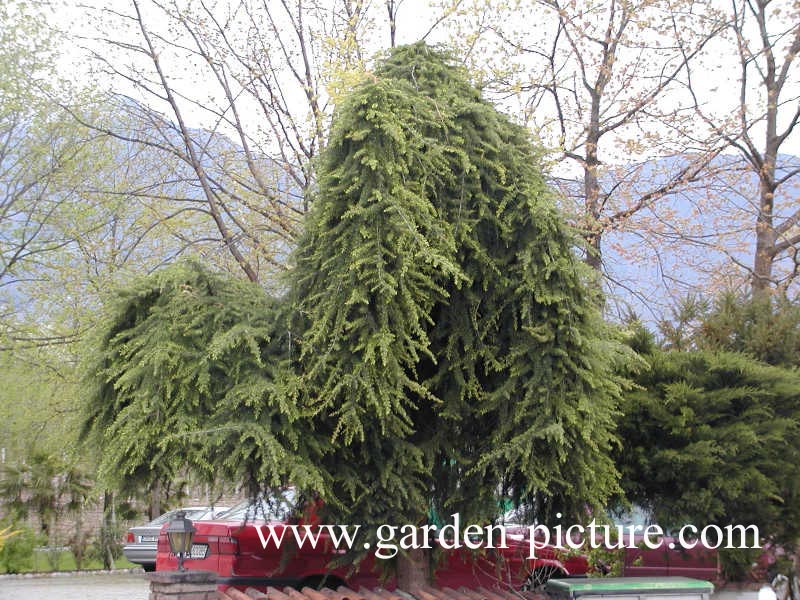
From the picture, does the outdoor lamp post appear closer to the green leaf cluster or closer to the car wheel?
the car wheel

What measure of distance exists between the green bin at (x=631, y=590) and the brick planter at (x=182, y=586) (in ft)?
9.83

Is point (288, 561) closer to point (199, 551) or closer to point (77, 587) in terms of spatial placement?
point (199, 551)

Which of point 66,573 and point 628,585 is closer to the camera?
point 628,585

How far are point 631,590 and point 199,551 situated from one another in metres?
4.74

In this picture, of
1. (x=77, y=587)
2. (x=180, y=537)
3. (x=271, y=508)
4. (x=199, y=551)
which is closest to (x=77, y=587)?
(x=77, y=587)

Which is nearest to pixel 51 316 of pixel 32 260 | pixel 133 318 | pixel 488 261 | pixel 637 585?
pixel 32 260

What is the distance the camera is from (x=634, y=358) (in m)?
8.80

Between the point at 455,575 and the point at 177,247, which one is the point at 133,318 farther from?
the point at 177,247

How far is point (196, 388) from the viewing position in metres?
7.88

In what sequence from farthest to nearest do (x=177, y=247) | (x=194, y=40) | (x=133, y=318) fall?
1. (x=177, y=247)
2. (x=194, y=40)
3. (x=133, y=318)

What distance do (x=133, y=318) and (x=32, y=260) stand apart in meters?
11.1

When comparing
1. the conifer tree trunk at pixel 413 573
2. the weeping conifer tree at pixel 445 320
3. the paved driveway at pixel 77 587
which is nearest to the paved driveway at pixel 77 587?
the paved driveway at pixel 77 587

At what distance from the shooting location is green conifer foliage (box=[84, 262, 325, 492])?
24.7ft

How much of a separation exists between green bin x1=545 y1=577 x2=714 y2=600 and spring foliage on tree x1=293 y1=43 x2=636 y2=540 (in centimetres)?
93
